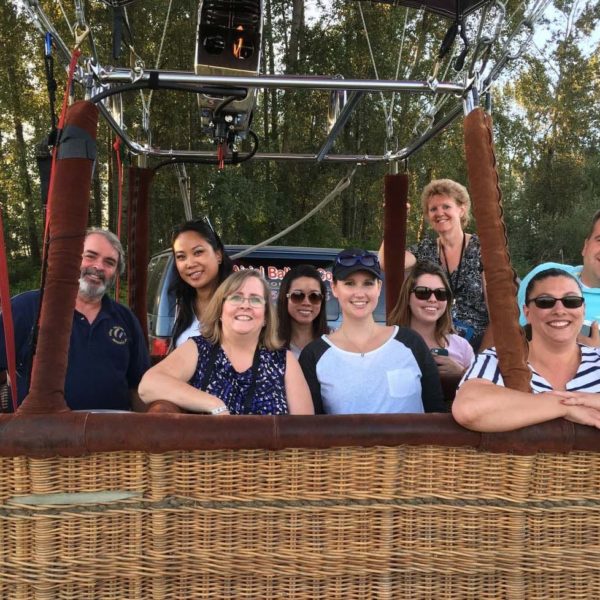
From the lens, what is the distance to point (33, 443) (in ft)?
3.90

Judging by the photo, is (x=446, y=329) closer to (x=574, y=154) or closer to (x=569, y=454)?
(x=569, y=454)

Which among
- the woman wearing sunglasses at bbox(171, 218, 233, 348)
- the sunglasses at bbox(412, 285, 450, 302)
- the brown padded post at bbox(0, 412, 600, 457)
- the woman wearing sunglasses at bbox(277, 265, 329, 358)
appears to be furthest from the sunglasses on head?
the brown padded post at bbox(0, 412, 600, 457)

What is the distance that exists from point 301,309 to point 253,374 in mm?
815

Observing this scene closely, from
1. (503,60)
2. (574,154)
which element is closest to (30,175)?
(574,154)

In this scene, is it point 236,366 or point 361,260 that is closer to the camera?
point 236,366

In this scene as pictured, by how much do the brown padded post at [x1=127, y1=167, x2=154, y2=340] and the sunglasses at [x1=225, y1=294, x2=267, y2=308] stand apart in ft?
4.07

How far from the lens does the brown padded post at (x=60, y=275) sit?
4.03 ft

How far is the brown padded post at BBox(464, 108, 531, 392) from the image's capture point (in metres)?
1.32

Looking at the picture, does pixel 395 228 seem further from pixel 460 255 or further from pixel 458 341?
pixel 458 341

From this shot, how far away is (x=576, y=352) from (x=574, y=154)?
18553 mm

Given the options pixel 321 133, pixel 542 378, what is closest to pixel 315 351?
pixel 542 378

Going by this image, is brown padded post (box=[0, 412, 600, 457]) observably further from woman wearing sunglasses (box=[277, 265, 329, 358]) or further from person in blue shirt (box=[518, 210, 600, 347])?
woman wearing sunglasses (box=[277, 265, 329, 358])

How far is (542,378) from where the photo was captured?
5.51 feet

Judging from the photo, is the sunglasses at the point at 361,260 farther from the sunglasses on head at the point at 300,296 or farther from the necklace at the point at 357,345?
the sunglasses on head at the point at 300,296
